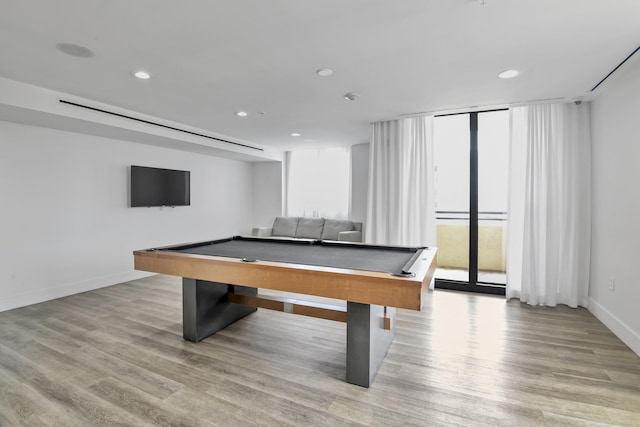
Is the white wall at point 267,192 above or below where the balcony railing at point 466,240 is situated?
above

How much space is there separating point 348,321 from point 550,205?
10.4ft

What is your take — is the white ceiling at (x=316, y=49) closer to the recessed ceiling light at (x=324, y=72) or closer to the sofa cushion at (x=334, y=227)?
the recessed ceiling light at (x=324, y=72)

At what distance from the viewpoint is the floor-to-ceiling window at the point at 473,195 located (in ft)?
13.9

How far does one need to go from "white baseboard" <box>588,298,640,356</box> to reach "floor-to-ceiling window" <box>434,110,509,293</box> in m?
0.96

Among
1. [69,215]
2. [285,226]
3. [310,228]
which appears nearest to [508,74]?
[310,228]

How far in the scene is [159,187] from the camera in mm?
5016

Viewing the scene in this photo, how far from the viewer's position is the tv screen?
4703 mm

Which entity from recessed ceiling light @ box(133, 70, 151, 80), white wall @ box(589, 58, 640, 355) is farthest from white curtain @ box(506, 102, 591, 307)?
recessed ceiling light @ box(133, 70, 151, 80)

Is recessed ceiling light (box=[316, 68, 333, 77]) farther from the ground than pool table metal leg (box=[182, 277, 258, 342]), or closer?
farther from the ground

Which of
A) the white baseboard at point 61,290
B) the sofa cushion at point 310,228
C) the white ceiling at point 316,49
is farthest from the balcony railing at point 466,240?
the white baseboard at point 61,290

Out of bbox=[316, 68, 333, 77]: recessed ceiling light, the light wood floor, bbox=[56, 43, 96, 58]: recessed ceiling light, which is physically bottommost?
the light wood floor

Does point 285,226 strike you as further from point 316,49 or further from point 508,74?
point 508,74

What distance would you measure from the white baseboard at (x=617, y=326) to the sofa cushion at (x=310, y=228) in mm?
4181

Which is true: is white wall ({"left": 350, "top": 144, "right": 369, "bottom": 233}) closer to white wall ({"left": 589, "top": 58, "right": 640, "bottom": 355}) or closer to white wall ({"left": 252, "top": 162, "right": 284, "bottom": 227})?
white wall ({"left": 252, "top": 162, "right": 284, "bottom": 227})
